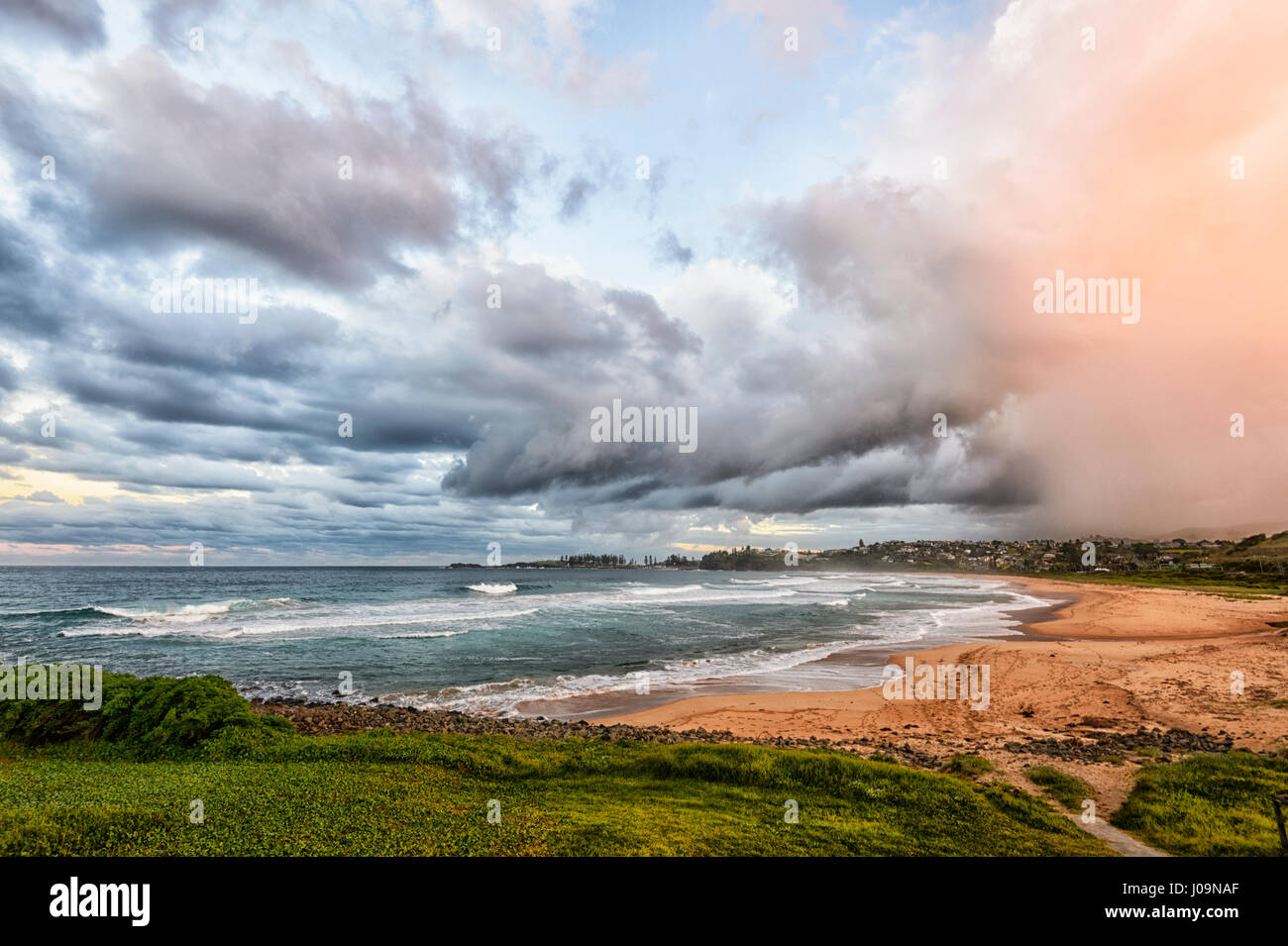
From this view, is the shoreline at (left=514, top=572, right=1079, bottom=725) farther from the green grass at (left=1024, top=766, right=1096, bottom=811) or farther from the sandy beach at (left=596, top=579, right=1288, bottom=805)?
the green grass at (left=1024, top=766, right=1096, bottom=811)

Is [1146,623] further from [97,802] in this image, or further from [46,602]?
[46,602]

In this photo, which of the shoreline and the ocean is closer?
the shoreline

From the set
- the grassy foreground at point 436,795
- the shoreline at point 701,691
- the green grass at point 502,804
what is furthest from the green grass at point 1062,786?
the shoreline at point 701,691

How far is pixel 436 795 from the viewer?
28.7 feet

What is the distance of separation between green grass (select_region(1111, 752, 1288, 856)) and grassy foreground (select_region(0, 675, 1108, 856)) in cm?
122

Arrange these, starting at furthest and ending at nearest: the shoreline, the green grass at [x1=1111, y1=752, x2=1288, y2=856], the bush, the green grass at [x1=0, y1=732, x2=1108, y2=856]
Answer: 1. the shoreline
2. the bush
3. the green grass at [x1=1111, y1=752, x2=1288, y2=856]
4. the green grass at [x1=0, y1=732, x2=1108, y2=856]

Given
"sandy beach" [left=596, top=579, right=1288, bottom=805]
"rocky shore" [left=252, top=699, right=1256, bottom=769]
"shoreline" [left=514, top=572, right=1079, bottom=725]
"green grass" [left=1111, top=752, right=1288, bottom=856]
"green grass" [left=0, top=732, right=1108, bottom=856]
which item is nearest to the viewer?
"green grass" [left=0, top=732, right=1108, bottom=856]

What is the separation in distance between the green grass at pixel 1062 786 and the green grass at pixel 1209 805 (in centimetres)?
63

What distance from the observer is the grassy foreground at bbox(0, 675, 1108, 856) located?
22.4ft

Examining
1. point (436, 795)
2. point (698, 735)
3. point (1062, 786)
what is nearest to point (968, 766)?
point (1062, 786)

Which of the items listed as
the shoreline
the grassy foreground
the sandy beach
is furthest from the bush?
the sandy beach
